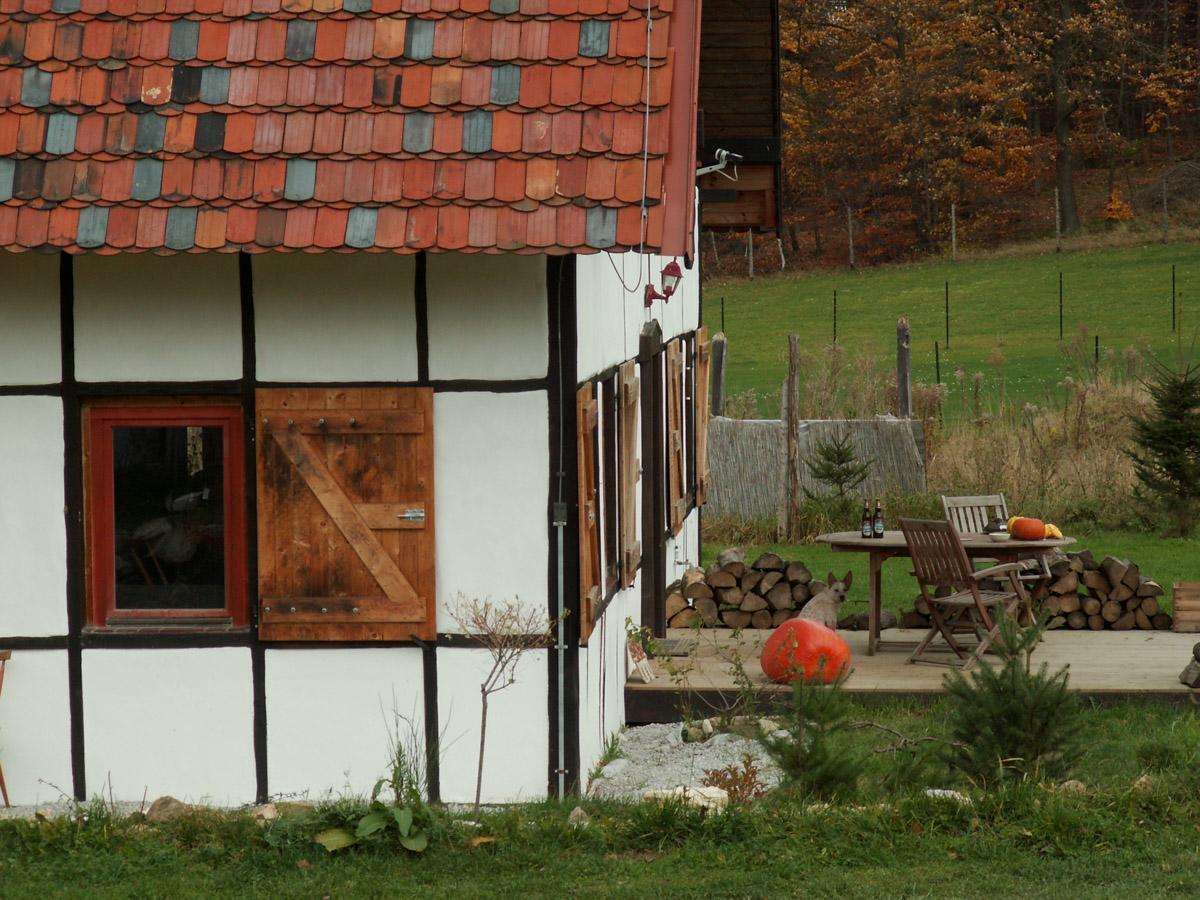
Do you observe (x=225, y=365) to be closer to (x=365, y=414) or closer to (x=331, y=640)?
(x=365, y=414)

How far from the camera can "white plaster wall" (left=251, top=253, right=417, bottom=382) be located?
24.1 ft

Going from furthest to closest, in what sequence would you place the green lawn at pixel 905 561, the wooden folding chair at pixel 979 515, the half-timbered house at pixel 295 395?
the green lawn at pixel 905 561
the wooden folding chair at pixel 979 515
the half-timbered house at pixel 295 395

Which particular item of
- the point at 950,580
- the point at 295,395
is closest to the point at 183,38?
the point at 295,395

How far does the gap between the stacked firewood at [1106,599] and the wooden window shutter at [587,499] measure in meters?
4.67

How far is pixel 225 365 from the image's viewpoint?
741cm

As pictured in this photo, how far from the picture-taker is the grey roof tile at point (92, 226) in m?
6.84

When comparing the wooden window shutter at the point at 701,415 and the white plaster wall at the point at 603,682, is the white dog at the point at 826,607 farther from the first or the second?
the wooden window shutter at the point at 701,415

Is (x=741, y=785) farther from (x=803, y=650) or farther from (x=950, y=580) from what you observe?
(x=950, y=580)

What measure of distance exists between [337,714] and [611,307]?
2.46 m

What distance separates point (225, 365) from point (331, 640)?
4.09 ft

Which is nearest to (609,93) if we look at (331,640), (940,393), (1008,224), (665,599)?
(331,640)

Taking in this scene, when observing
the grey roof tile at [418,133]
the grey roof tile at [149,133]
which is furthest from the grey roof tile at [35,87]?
the grey roof tile at [418,133]

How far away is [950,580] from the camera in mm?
9992

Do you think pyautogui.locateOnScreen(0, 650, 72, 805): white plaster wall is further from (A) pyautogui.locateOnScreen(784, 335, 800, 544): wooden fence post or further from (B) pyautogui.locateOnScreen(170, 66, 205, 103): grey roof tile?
(A) pyautogui.locateOnScreen(784, 335, 800, 544): wooden fence post
